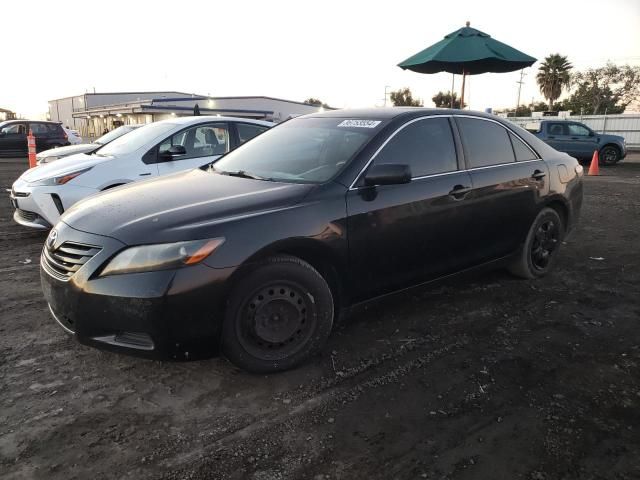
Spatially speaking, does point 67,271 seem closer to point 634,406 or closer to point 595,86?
point 634,406

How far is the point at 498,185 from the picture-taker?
3.85 m

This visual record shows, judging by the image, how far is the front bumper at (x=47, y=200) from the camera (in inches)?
208

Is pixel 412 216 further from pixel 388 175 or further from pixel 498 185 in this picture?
pixel 498 185

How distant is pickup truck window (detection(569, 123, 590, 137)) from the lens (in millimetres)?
17109

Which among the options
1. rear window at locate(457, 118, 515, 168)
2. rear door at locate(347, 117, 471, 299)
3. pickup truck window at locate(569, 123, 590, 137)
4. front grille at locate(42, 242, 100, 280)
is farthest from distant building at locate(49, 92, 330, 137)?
front grille at locate(42, 242, 100, 280)

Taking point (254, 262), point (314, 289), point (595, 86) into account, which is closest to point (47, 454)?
point (254, 262)

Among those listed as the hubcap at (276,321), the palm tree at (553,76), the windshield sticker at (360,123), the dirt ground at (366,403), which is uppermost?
the palm tree at (553,76)

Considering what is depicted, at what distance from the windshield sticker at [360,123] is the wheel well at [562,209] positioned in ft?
6.73

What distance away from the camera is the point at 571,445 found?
2217 mm

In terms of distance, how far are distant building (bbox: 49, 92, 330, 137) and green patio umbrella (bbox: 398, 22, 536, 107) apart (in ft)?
57.0

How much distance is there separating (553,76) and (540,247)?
55624 mm

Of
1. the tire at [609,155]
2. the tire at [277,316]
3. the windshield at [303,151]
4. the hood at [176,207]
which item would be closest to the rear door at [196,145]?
the windshield at [303,151]

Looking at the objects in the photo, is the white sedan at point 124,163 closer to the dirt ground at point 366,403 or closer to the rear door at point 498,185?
the dirt ground at point 366,403

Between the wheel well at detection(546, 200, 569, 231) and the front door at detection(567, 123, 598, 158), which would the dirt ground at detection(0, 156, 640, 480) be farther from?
the front door at detection(567, 123, 598, 158)
